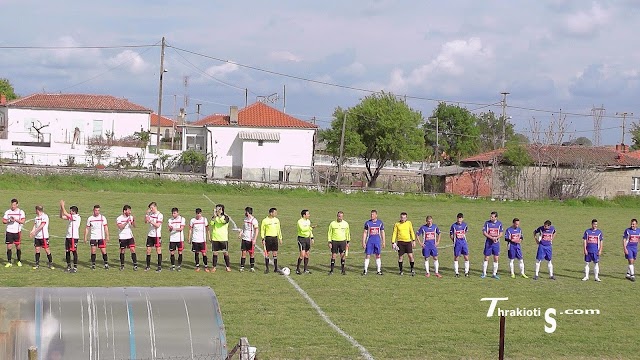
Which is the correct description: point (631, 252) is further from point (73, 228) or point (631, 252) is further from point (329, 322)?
point (73, 228)

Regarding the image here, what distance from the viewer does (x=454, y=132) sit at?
111 m

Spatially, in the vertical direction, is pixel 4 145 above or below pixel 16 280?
above

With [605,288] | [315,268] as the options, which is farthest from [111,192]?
[605,288]

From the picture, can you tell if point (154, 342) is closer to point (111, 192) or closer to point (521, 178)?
point (111, 192)

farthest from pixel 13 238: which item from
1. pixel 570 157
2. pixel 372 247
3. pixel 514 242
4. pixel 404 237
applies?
pixel 570 157

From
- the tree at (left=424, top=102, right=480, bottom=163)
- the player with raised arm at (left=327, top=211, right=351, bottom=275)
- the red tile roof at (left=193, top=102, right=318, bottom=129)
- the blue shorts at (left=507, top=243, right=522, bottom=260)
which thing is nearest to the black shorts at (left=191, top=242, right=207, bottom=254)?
the player with raised arm at (left=327, top=211, right=351, bottom=275)

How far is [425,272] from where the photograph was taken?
2455cm

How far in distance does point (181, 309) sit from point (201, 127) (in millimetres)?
68466

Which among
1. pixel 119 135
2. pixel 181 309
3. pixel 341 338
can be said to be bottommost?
pixel 341 338

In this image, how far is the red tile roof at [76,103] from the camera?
76.7 metres

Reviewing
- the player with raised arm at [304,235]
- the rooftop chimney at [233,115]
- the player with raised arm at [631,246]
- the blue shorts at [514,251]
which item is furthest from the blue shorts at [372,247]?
the rooftop chimney at [233,115]

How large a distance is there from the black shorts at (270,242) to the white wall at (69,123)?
56.4m

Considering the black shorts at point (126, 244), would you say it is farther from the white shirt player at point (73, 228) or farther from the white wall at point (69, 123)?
the white wall at point (69, 123)

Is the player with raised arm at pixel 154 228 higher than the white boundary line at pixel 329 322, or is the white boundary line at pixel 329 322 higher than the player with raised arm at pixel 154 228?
the player with raised arm at pixel 154 228
